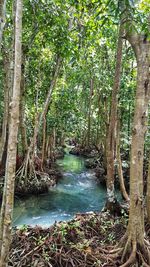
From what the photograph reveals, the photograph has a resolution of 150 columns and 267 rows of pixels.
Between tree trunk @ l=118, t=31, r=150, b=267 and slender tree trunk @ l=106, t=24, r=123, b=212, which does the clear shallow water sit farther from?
tree trunk @ l=118, t=31, r=150, b=267

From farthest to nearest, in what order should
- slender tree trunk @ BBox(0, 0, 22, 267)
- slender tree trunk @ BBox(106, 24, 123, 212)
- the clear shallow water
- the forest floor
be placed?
the clear shallow water → slender tree trunk @ BBox(106, 24, 123, 212) → the forest floor → slender tree trunk @ BBox(0, 0, 22, 267)

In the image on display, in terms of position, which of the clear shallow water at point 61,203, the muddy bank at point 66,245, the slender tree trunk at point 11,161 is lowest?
the clear shallow water at point 61,203

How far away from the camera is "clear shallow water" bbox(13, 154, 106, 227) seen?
27.2 ft

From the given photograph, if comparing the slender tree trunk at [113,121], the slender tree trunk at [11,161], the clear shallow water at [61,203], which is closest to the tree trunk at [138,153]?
the slender tree trunk at [11,161]

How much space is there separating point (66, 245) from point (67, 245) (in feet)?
0.08

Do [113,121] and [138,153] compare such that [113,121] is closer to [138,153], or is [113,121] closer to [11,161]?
[138,153]

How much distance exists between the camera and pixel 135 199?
4.41 meters

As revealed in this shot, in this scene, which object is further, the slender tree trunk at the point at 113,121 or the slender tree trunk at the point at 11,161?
the slender tree trunk at the point at 113,121

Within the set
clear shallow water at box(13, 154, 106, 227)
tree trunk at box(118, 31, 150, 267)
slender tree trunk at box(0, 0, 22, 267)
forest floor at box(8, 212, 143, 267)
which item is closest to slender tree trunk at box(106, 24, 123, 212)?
forest floor at box(8, 212, 143, 267)

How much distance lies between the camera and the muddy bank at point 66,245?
430 centimetres

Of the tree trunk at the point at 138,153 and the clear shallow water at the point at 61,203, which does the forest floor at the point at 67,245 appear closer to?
the tree trunk at the point at 138,153

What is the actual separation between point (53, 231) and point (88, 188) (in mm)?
7155

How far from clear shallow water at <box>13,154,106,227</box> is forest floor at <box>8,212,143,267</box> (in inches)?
101

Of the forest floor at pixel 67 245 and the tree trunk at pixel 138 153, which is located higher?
the tree trunk at pixel 138 153
